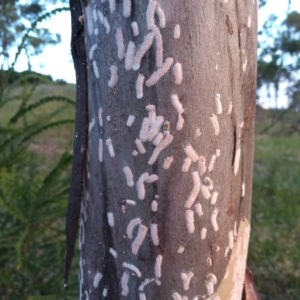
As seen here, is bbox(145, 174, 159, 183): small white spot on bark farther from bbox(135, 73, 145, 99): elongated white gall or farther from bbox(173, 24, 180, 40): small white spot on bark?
bbox(173, 24, 180, 40): small white spot on bark

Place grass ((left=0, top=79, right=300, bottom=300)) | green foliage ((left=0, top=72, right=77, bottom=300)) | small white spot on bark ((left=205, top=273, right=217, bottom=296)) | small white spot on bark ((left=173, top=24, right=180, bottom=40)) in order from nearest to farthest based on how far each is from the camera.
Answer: small white spot on bark ((left=173, top=24, right=180, bottom=40)), small white spot on bark ((left=205, top=273, right=217, bottom=296)), green foliage ((left=0, top=72, right=77, bottom=300)), grass ((left=0, top=79, right=300, bottom=300))

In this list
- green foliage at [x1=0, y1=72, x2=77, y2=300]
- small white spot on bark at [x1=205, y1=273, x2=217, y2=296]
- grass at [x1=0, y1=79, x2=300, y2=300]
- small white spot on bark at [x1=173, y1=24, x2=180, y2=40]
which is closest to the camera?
small white spot on bark at [x1=173, y1=24, x2=180, y2=40]

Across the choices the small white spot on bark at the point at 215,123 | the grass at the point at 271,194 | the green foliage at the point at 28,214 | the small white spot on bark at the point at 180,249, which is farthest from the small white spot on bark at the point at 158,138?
the grass at the point at 271,194

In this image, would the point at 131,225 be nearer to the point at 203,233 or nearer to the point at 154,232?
the point at 154,232

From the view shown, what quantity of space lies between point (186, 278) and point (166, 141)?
0.31m

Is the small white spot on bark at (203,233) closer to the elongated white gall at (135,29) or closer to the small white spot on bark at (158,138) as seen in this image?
the small white spot on bark at (158,138)

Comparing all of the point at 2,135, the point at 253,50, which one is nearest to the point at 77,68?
the point at 253,50

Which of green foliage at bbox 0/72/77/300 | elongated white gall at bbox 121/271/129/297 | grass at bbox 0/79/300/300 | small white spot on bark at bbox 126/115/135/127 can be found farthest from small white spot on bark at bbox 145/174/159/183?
grass at bbox 0/79/300/300

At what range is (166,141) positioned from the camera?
1438 millimetres

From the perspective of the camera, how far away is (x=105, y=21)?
146cm

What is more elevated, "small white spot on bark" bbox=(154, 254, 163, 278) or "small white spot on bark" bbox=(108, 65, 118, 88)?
"small white spot on bark" bbox=(108, 65, 118, 88)

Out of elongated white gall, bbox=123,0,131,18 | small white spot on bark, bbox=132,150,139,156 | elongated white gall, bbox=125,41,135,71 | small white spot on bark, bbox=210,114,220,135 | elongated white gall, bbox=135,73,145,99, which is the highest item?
elongated white gall, bbox=123,0,131,18

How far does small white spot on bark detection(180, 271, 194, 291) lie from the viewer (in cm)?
149

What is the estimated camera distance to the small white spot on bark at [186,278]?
4.90ft
